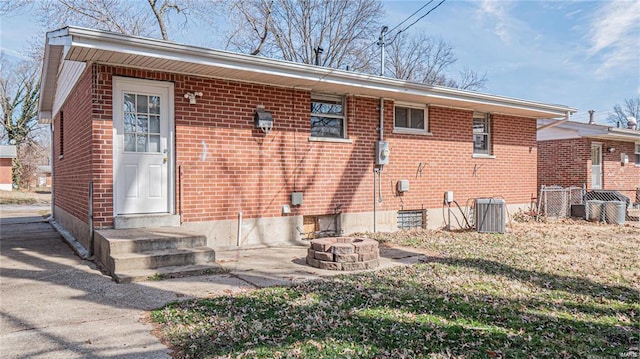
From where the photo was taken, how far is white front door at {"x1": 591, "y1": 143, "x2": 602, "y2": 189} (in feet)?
53.5

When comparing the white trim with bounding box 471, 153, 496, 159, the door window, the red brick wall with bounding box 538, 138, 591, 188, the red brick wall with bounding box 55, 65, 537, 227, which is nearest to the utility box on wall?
the red brick wall with bounding box 55, 65, 537, 227

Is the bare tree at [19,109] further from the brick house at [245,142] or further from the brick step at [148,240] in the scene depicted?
the brick step at [148,240]

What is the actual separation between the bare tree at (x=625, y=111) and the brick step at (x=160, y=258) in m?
56.0

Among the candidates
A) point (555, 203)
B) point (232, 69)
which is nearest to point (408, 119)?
point (232, 69)

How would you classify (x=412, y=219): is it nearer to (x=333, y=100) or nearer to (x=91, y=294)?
(x=333, y=100)

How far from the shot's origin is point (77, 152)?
25.0 feet

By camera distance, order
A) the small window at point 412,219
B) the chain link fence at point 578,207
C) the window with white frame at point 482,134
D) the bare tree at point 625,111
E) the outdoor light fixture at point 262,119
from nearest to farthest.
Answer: the outdoor light fixture at point 262,119 < the small window at point 412,219 < the window with white frame at point 482,134 < the chain link fence at point 578,207 < the bare tree at point 625,111

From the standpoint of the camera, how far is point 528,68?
15500mm

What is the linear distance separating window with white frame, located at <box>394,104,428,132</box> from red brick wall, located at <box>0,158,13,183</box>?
97.0 feet

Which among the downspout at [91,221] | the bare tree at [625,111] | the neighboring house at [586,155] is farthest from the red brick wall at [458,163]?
the bare tree at [625,111]

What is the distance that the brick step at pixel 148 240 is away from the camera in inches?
210

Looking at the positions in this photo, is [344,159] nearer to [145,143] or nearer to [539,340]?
[145,143]

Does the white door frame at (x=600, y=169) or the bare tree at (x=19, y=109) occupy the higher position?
the bare tree at (x=19, y=109)

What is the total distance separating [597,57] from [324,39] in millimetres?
15392
